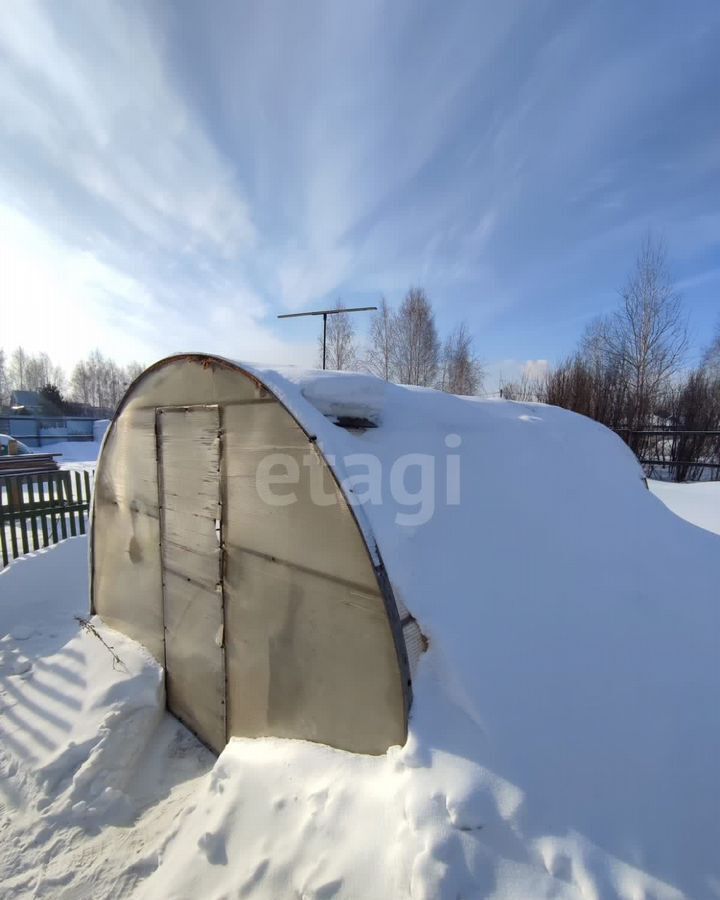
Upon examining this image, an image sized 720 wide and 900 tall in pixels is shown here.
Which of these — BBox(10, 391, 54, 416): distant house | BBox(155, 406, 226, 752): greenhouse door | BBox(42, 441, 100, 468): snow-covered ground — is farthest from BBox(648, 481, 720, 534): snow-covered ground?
BBox(10, 391, 54, 416): distant house

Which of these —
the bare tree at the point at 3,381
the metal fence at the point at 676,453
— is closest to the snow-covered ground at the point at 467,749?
the metal fence at the point at 676,453

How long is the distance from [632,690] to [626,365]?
1390cm

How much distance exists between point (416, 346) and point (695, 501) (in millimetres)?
14624

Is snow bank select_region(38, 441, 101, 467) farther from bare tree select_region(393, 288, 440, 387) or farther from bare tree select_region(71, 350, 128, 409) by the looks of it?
bare tree select_region(71, 350, 128, 409)

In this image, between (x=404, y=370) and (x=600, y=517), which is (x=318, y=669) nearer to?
(x=600, y=517)

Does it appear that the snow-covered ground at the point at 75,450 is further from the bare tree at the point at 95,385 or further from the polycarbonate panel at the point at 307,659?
the bare tree at the point at 95,385

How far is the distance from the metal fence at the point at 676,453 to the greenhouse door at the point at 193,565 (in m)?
10.9

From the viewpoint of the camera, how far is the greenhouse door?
8.81 feet

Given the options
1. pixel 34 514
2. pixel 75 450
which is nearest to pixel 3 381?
pixel 75 450

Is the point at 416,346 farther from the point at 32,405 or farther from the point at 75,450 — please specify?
the point at 32,405

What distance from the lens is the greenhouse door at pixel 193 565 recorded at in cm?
269

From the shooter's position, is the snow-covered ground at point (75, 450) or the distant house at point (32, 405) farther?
the distant house at point (32, 405)

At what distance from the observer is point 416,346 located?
1936 centimetres

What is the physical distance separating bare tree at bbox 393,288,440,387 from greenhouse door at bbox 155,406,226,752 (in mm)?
16840
